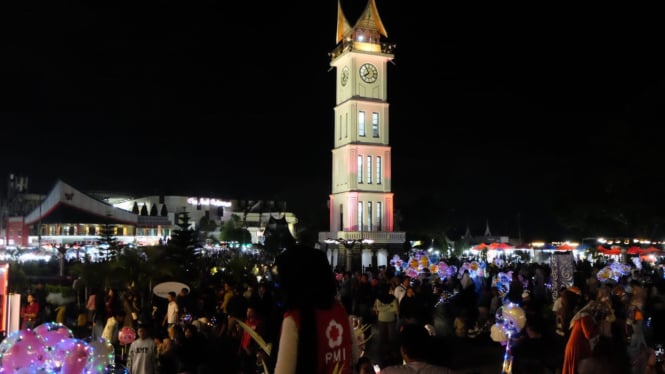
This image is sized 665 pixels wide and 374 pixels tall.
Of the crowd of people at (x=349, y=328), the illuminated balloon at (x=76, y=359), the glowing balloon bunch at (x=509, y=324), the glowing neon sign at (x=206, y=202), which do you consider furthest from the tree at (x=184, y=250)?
the glowing neon sign at (x=206, y=202)

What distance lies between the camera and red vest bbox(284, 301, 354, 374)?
3.27 meters

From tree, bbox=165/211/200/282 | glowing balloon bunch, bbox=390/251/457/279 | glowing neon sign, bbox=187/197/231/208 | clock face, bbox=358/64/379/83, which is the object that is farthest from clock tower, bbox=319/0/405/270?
glowing neon sign, bbox=187/197/231/208

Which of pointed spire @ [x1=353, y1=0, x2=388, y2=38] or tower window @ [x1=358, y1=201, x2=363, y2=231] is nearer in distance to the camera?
tower window @ [x1=358, y1=201, x2=363, y2=231]

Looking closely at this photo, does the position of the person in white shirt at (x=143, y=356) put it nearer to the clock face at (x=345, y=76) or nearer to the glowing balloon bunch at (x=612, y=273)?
the glowing balloon bunch at (x=612, y=273)

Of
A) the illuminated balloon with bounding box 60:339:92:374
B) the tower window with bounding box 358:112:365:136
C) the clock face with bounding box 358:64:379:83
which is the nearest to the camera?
the illuminated balloon with bounding box 60:339:92:374

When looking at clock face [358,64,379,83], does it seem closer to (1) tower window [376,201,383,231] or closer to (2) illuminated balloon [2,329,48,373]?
(1) tower window [376,201,383,231]

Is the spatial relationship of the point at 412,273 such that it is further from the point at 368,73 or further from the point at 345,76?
the point at 345,76

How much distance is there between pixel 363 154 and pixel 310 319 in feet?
149

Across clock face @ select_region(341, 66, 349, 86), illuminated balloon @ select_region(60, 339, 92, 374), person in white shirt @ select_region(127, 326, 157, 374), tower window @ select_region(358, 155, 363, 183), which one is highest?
clock face @ select_region(341, 66, 349, 86)

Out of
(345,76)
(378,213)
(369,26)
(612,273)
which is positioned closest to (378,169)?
(378,213)

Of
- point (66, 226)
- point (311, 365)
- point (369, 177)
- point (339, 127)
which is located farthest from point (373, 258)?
A: point (311, 365)

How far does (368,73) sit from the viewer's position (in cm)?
5041

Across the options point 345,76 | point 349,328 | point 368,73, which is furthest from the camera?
point 345,76

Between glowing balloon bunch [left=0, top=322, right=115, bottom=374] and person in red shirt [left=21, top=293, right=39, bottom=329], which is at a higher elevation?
glowing balloon bunch [left=0, top=322, right=115, bottom=374]
